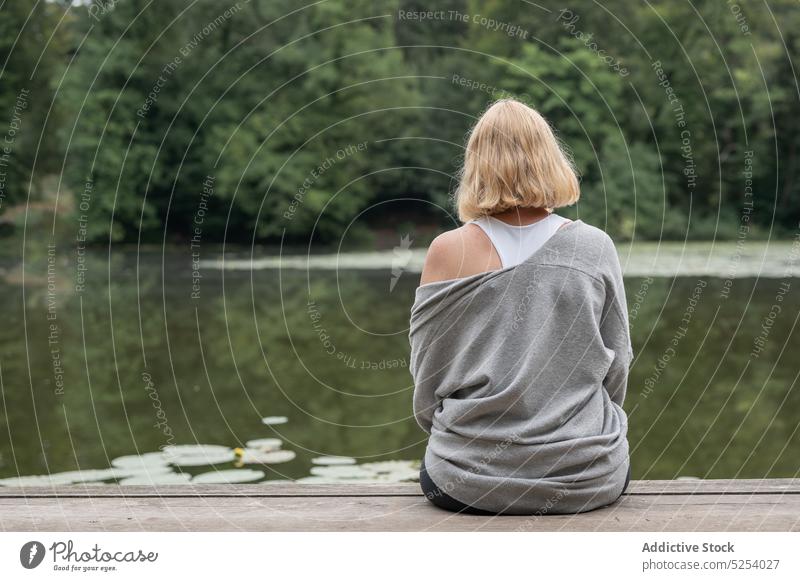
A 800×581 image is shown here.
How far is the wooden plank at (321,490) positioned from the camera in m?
3.00

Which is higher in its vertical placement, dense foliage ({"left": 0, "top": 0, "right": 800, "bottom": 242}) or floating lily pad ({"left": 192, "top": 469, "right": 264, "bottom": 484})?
dense foliage ({"left": 0, "top": 0, "right": 800, "bottom": 242})

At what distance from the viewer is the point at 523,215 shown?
2.72 meters

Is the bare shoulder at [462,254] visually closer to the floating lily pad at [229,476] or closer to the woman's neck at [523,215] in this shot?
the woman's neck at [523,215]

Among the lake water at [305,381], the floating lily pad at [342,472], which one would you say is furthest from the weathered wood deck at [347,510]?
the lake water at [305,381]

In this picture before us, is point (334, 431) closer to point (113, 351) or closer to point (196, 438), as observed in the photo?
point (196, 438)

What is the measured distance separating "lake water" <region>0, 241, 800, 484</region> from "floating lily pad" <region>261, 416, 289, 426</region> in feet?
0.10

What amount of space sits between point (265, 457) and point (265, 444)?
0.31 metres

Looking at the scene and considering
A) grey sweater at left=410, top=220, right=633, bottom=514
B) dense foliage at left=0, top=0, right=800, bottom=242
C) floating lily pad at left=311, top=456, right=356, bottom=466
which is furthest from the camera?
dense foliage at left=0, top=0, right=800, bottom=242

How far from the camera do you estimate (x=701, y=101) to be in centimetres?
2895

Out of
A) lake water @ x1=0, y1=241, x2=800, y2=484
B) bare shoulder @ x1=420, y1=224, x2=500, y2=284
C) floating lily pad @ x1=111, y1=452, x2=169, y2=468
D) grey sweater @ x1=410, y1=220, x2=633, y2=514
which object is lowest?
lake water @ x1=0, y1=241, x2=800, y2=484

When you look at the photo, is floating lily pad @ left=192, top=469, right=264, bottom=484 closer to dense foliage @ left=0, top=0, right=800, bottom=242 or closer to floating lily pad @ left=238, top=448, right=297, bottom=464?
floating lily pad @ left=238, top=448, right=297, bottom=464

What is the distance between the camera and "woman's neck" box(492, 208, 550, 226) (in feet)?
8.90

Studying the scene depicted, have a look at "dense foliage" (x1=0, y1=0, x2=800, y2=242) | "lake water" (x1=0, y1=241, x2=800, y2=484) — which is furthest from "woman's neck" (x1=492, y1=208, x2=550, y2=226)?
"dense foliage" (x1=0, y1=0, x2=800, y2=242)

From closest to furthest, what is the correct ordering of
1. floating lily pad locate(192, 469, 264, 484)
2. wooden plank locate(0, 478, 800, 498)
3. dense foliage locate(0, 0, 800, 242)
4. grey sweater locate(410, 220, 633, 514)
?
grey sweater locate(410, 220, 633, 514) < wooden plank locate(0, 478, 800, 498) < floating lily pad locate(192, 469, 264, 484) < dense foliage locate(0, 0, 800, 242)
